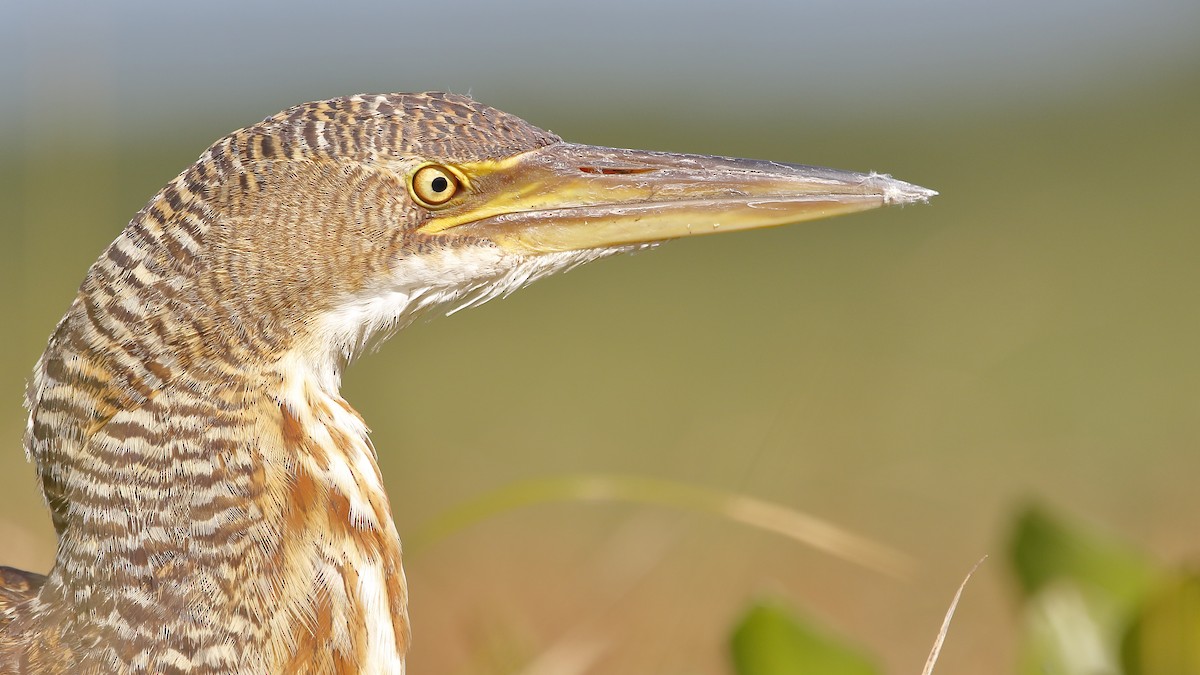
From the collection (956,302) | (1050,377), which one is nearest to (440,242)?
(1050,377)

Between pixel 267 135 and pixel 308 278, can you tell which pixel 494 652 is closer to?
pixel 308 278

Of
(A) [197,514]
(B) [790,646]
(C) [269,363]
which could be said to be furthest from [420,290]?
(B) [790,646]

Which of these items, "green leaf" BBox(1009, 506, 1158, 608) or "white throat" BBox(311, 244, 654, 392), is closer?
"white throat" BBox(311, 244, 654, 392)

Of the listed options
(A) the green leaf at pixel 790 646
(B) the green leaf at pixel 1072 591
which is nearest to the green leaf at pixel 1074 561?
(B) the green leaf at pixel 1072 591

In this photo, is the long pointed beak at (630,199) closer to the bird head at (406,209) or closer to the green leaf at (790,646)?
the bird head at (406,209)

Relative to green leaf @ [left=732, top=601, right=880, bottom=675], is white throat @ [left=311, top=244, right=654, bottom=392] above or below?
above

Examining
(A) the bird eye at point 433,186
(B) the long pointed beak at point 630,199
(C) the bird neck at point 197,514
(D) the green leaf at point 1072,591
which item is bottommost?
(D) the green leaf at point 1072,591

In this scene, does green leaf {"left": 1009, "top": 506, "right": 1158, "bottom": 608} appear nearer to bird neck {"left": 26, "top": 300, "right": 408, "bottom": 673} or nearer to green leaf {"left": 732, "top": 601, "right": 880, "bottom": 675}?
green leaf {"left": 732, "top": 601, "right": 880, "bottom": 675}

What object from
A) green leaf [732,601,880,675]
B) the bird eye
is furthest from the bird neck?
green leaf [732,601,880,675]
